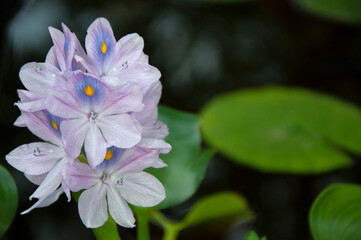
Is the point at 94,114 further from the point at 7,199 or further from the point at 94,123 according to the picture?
the point at 7,199

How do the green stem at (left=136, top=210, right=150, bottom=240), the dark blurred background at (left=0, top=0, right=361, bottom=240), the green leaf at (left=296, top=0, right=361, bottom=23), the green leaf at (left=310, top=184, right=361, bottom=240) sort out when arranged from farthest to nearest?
1. the green leaf at (left=296, top=0, right=361, bottom=23)
2. the dark blurred background at (left=0, top=0, right=361, bottom=240)
3. the green stem at (left=136, top=210, right=150, bottom=240)
4. the green leaf at (left=310, top=184, right=361, bottom=240)

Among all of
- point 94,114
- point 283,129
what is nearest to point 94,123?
point 94,114

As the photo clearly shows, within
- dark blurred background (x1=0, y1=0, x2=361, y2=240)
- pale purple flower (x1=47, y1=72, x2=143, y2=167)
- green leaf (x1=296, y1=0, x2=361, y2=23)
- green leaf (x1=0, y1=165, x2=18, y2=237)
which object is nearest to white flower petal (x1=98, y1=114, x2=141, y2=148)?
pale purple flower (x1=47, y1=72, x2=143, y2=167)

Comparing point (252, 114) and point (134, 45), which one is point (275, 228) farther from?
point (134, 45)

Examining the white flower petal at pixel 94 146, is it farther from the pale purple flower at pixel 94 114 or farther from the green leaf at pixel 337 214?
the green leaf at pixel 337 214

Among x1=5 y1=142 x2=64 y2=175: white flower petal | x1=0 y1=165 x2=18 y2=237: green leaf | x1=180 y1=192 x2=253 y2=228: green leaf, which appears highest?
x1=5 y1=142 x2=64 y2=175: white flower petal

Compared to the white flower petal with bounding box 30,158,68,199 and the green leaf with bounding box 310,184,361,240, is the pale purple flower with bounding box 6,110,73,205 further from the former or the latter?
the green leaf with bounding box 310,184,361,240

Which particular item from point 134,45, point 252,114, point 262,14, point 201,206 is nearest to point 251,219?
point 201,206
